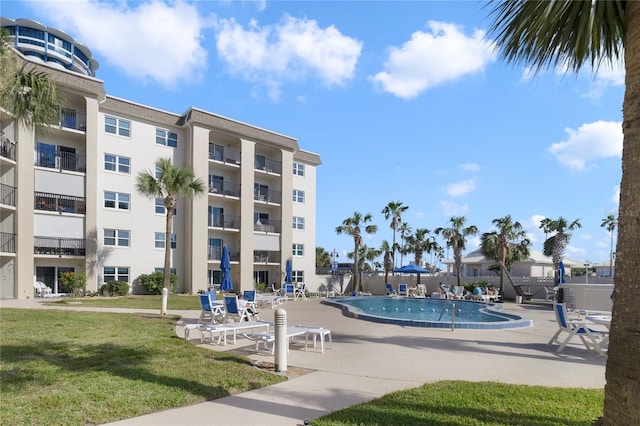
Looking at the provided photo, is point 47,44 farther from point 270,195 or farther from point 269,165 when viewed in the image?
point 270,195

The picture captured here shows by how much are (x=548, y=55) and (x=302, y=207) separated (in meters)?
35.0

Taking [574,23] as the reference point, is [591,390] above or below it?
below

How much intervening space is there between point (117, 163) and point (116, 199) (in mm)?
2462

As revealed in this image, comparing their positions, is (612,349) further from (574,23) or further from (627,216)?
(574,23)

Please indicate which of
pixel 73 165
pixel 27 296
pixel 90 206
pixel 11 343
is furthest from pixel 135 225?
pixel 11 343

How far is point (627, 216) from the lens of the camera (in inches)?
135

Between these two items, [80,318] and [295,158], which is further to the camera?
[295,158]

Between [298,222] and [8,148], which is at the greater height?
[8,148]

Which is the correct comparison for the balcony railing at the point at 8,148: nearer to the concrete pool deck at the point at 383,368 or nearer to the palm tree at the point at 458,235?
the concrete pool deck at the point at 383,368

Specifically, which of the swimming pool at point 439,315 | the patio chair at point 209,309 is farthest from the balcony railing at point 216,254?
the patio chair at point 209,309

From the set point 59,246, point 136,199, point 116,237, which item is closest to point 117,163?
point 136,199

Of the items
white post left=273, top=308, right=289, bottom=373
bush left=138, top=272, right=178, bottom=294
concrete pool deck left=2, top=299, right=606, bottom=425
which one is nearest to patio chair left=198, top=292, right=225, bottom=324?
concrete pool deck left=2, top=299, right=606, bottom=425

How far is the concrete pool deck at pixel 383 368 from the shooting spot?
5.09 metres

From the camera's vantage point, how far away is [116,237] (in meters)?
28.1
